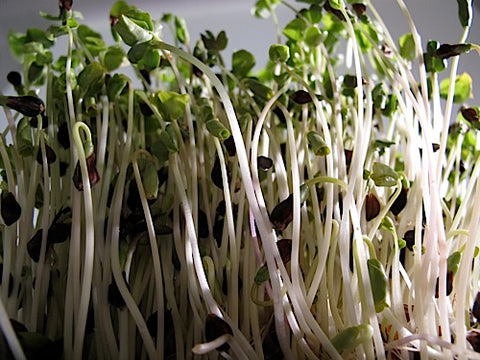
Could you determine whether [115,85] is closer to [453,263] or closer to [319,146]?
[319,146]

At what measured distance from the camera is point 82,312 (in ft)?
2.44

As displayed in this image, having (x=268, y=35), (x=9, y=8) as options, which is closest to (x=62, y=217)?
(x=9, y=8)

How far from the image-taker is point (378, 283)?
0.70m

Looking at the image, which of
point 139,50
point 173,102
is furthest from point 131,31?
point 173,102

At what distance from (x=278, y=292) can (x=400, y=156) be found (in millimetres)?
539

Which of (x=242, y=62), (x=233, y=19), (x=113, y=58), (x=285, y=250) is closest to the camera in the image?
(x=285, y=250)

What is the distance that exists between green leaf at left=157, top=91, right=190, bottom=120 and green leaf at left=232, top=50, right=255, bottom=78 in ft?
0.88

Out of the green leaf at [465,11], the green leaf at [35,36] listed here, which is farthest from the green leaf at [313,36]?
the green leaf at [35,36]

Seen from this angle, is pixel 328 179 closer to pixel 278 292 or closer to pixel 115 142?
pixel 278 292

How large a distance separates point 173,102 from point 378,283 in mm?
376

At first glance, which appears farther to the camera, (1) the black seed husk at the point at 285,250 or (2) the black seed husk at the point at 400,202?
(2) the black seed husk at the point at 400,202

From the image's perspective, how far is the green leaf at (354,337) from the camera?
0.68 metres

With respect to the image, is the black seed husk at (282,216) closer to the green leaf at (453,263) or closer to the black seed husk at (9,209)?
the green leaf at (453,263)

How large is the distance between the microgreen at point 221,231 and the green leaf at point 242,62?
3.9 inches
